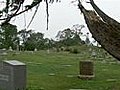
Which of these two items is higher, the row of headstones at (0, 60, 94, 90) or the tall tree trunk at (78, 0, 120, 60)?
the tall tree trunk at (78, 0, 120, 60)

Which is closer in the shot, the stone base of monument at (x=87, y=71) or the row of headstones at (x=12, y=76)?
the row of headstones at (x=12, y=76)

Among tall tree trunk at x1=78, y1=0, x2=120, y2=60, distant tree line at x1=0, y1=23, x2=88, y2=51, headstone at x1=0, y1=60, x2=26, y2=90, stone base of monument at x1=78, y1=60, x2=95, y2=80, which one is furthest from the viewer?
distant tree line at x1=0, y1=23, x2=88, y2=51

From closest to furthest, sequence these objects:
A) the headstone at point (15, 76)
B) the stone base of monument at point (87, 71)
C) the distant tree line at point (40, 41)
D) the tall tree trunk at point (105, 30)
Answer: the tall tree trunk at point (105, 30) < the headstone at point (15, 76) < the stone base of monument at point (87, 71) < the distant tree line at point (40, 41)

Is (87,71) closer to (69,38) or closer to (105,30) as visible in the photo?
(105,30)

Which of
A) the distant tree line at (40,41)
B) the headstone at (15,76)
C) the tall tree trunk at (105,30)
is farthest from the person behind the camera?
the distant tree line at (40,41)

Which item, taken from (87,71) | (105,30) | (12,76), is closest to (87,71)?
(87,71)

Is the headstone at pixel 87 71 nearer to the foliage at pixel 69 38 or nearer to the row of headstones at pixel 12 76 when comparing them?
the row of headstones at pixel 12 76

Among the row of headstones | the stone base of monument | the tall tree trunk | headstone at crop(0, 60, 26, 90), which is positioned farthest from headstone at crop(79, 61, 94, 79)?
the tall tree trunk

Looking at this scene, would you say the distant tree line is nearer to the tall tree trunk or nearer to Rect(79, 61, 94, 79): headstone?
Rect(79, 61, 94, 79): headstone

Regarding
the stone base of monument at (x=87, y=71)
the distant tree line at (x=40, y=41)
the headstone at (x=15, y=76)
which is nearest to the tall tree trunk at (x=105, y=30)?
the headstone at (x=15, y=76)

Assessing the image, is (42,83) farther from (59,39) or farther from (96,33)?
(59,39)

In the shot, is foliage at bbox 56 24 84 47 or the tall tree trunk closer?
the tall tree trunk

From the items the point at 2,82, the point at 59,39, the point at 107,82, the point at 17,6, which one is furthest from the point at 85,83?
the point at 59,39

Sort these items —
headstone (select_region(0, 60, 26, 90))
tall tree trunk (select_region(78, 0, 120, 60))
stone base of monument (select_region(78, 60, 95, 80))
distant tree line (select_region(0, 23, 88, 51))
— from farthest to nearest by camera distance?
distant tree line (select_region(0, 23, 88, 51))
stone base of monument (select_region(78, 60, 95, 80))
headstone (select_region(0, 60, 26, 90))
tall tree trunk (select_region(78, 0, 120, 60))
